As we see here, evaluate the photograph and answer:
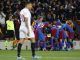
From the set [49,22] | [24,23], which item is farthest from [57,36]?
[24,23]

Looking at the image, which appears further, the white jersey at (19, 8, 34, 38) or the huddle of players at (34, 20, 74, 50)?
the huddle of players at (34, 20, 74, 50)

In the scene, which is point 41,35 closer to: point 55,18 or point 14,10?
point 55,18

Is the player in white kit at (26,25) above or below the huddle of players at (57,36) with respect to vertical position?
above

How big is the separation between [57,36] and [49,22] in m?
2.02

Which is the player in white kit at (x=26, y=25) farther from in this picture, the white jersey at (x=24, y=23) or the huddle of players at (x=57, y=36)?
the huddle of players at (x=57, y=36)

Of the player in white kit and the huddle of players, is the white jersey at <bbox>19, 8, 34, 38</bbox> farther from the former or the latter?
the huddle of players

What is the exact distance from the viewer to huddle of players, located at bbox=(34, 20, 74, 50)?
24.6 metres

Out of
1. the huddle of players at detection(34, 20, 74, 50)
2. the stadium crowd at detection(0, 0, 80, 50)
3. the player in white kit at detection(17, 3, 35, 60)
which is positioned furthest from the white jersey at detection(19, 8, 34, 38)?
the huddle of players at detection(34, 20, 74, 50)

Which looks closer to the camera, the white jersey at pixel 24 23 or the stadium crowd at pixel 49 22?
the white jersey at pixel 24 23

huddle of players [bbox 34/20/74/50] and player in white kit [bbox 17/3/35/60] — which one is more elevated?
player in white kit [bbox 17/3/35/60]

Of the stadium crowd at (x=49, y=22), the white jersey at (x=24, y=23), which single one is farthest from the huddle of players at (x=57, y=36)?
the white jersey at (x=24, y=23)

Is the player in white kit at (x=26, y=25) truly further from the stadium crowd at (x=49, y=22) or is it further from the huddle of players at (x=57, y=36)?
the huddle of players at (x=57, y=36)

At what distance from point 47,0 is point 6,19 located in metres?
4.04

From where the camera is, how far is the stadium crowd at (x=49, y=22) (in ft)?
81.0
